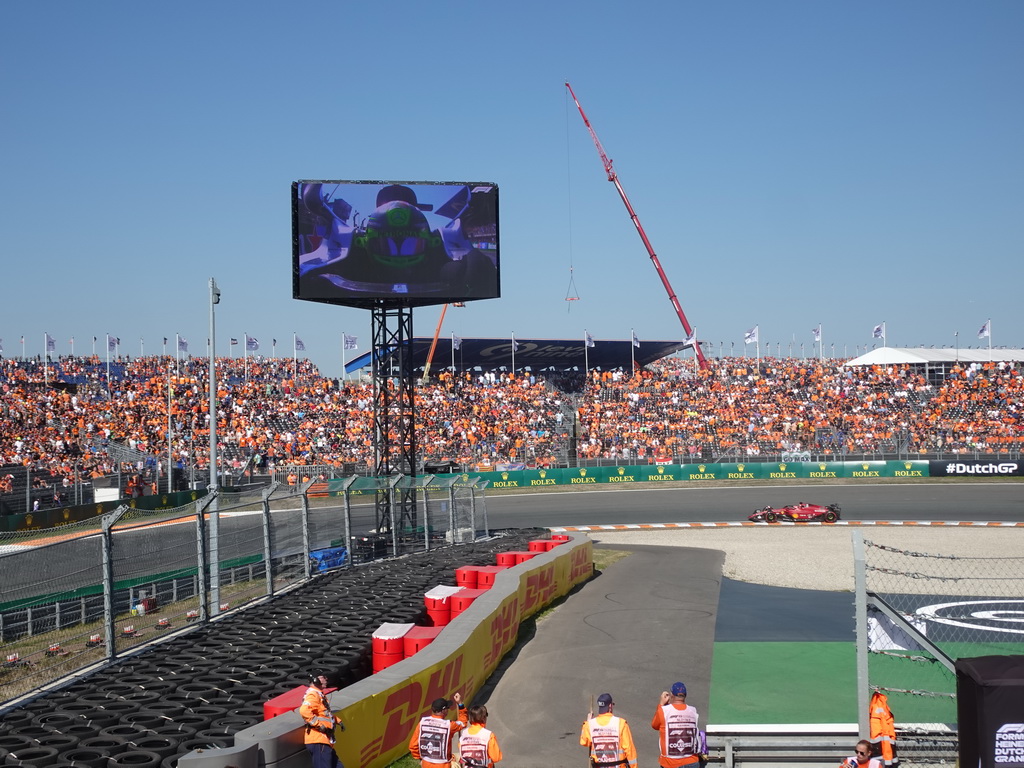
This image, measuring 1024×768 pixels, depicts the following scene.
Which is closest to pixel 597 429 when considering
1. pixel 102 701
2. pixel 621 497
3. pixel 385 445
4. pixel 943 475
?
pixel 621 497

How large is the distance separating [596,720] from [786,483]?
4452 cm

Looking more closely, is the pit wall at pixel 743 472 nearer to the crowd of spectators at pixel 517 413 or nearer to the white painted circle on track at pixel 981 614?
the crowd of spectators at pixel 517 413

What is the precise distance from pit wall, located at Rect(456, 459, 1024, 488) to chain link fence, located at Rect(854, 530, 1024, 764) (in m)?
25.0

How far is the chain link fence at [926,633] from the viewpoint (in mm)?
8023

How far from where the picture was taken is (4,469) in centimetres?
3466

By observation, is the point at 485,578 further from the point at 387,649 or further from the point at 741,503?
the point at 741,503

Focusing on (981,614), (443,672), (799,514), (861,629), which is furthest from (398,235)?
(799,514)

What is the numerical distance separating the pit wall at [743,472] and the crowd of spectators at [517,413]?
150 centimetres

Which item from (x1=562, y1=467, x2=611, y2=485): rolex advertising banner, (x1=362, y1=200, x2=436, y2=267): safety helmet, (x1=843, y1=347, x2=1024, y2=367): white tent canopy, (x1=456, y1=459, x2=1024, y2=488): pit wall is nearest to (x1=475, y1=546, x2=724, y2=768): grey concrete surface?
(x1=362, y1=200, x2=436, y2=267): safety helmet

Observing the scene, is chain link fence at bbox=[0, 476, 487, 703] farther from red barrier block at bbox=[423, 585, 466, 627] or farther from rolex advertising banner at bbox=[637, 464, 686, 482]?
rolex advertising banner at bbox=[637, 464, 686, 482]

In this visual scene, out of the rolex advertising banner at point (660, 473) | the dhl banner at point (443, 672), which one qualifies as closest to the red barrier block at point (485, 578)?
the dhl banner at point (443, 672)

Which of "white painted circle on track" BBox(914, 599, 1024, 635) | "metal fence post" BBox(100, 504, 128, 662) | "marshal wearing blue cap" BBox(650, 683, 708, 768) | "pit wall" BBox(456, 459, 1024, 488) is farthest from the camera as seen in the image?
"pit wall" BBox(456, 459, 1024, 488)

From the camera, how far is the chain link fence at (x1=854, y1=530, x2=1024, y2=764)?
8.02m

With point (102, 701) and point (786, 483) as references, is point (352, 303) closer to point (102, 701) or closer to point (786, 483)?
point (102, 701)
